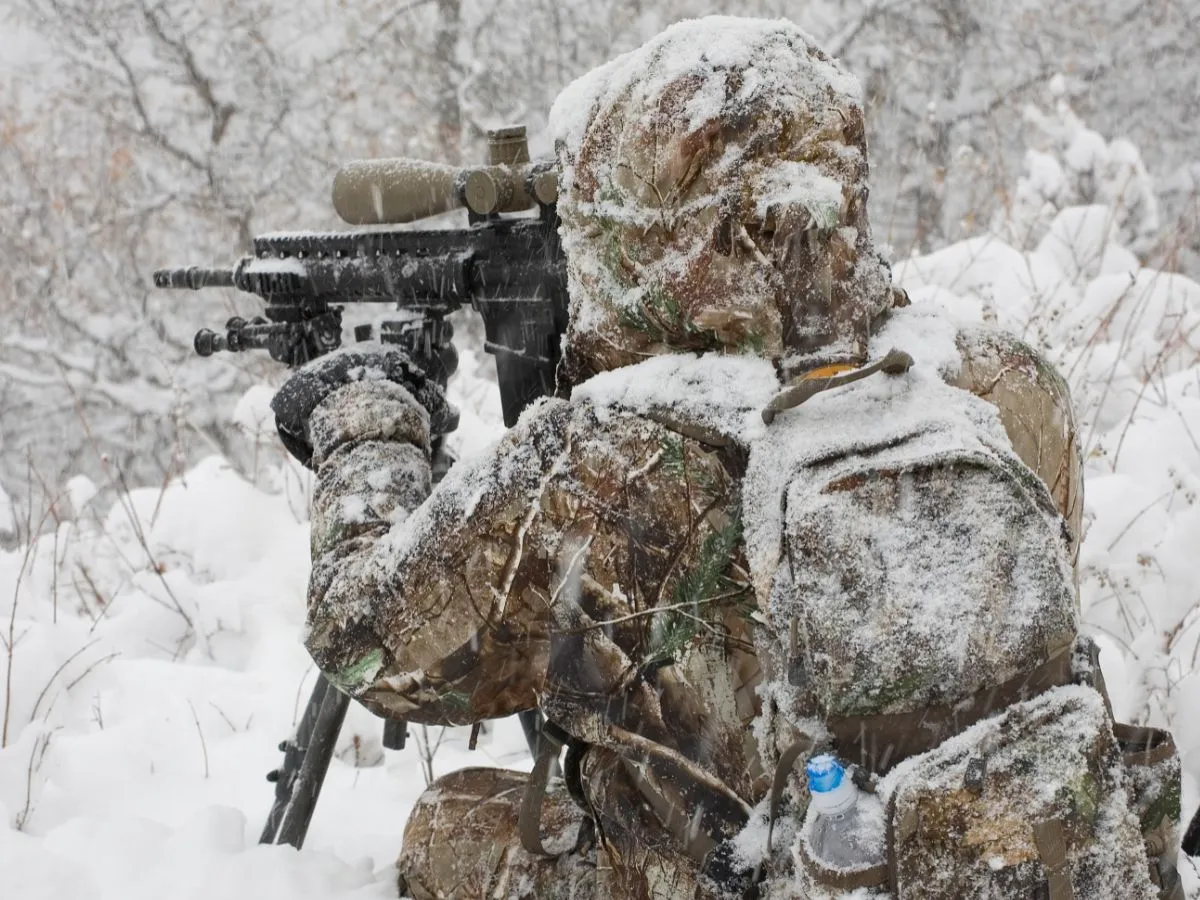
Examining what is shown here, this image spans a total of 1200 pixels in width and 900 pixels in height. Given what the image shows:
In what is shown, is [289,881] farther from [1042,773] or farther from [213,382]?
[213,382]

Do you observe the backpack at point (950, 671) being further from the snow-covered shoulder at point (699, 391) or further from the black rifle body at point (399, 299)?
the black rifle body at point (399, 299)

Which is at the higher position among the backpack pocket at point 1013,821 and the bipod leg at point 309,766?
the backpack pocket at point 1013,821

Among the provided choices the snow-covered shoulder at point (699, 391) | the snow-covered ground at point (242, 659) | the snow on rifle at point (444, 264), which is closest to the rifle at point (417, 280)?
the snow on rifle at point (444, 264)

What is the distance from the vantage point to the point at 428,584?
51.5 inches

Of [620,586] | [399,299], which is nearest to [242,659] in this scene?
[399,299]

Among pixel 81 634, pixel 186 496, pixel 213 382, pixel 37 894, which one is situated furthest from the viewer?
pixel 213 382

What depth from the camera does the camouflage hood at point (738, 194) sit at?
115 cm

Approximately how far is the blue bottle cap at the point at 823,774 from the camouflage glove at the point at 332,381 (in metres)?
0.93

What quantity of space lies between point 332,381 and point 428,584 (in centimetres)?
47

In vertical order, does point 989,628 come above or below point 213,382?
above

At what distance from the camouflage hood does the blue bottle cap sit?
0.43m

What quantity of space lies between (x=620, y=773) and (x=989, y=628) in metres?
0.60

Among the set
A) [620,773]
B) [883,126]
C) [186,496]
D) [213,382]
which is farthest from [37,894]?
[883,126]

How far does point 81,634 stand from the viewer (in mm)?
3197
